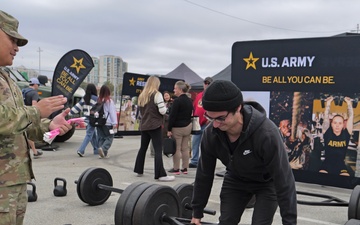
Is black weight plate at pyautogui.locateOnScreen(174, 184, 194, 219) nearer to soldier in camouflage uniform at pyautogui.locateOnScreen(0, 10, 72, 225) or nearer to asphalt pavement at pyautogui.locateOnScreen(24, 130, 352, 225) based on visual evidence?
asphalt pavement at pyautogui.locateOnScreen(24, 130, 352, 225)

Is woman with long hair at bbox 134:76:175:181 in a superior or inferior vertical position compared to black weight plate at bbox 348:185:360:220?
superior

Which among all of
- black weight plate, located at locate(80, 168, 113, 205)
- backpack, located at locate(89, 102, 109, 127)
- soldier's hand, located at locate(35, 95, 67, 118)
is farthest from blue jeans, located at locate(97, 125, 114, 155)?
soldier's hand, located at locate(35, 95, 67, 118)

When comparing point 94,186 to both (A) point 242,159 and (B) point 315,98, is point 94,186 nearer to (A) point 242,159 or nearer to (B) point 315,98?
(A) point 242,159

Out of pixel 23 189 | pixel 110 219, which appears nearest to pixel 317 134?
pixel 110 219

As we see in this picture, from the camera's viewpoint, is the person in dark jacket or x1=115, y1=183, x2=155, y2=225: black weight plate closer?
the person in dark jacket

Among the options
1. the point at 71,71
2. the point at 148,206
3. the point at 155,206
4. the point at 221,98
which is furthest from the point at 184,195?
the point at 71,71

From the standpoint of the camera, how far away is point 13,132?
2.47m

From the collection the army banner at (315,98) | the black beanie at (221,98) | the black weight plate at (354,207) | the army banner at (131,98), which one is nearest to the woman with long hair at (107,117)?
the army banner at (131,98)

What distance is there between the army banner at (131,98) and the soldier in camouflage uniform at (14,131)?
10.2 metres

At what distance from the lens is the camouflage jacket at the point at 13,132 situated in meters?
2.46

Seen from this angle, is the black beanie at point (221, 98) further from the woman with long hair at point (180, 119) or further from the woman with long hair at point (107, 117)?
the woman with long hair at point (107, 117)

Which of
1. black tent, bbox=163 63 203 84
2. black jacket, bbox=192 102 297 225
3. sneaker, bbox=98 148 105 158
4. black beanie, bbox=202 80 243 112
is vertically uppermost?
black tent, bbox=163 63 203 84

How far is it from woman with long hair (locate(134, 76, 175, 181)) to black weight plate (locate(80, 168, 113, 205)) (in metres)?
1.65

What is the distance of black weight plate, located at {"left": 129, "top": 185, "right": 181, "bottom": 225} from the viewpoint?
13.0 feet
